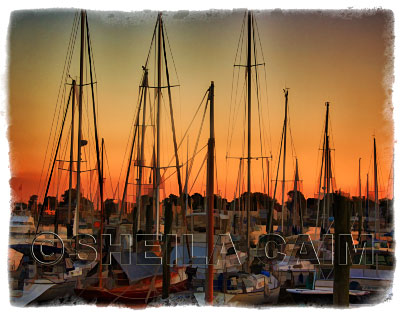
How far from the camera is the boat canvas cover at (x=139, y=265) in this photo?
10.3 meters

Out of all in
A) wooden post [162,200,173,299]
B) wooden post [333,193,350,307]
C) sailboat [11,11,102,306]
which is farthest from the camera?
wooden post [162,200,173,299]

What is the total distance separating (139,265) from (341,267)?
3.63m

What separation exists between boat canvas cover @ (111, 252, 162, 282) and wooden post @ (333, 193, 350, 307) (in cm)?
314

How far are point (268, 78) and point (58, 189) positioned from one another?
4.71m

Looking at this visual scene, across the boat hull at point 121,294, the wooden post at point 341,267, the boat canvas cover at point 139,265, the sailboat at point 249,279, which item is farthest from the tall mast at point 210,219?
the wooden post at point 341,267

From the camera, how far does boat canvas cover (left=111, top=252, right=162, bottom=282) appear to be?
10.3m

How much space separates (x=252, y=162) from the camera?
1209cm

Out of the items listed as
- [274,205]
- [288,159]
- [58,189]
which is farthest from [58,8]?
[274,205]

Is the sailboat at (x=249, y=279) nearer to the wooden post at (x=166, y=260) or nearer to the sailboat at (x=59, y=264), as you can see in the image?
the wooden post at (x=166, y=260)

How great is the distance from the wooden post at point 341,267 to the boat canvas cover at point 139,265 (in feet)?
10.3

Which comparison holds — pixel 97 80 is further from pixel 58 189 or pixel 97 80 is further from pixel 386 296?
pixel 386 296

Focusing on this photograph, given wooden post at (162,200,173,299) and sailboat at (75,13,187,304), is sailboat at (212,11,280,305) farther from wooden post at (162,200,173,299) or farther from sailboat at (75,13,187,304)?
wooden post at (162,200,173,299)

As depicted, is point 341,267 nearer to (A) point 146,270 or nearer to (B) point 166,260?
(B) point 166,260

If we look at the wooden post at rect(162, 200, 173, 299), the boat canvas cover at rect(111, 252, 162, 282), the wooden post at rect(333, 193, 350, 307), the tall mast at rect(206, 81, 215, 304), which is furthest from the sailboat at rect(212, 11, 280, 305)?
the wooden post at rect(333, 193, 350, 307)
